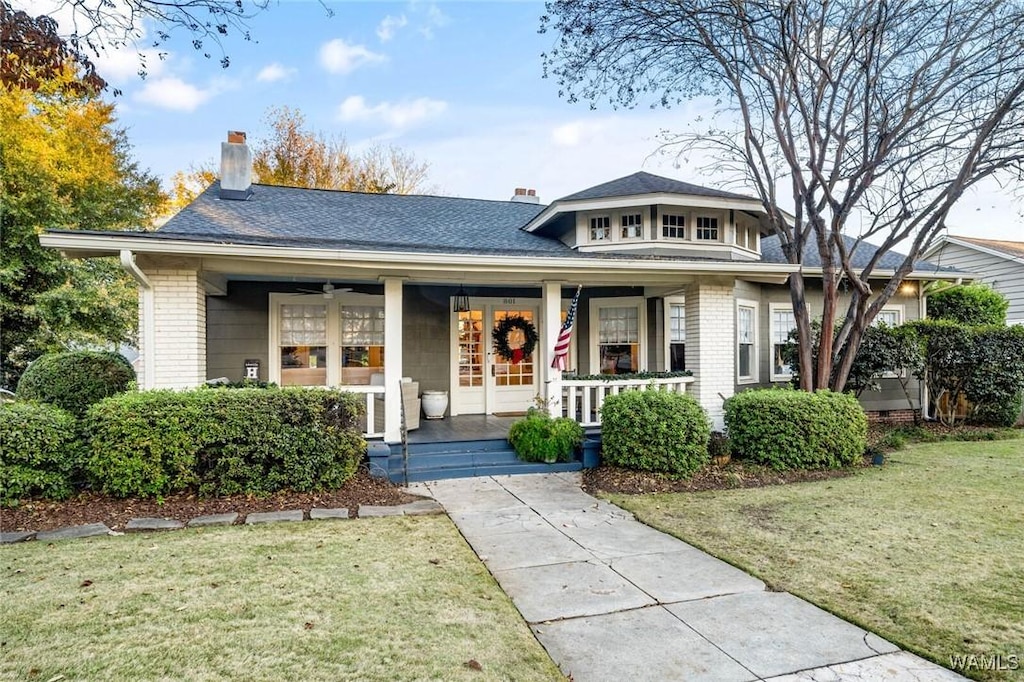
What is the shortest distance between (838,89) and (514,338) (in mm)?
6301

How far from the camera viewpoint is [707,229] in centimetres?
980

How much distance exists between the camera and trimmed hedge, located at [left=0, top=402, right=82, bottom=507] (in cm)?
509

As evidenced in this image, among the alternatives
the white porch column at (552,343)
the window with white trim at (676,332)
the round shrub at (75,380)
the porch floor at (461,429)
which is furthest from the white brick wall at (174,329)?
the window with white trim at (676,332)

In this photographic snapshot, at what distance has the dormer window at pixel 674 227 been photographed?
960 centimetres

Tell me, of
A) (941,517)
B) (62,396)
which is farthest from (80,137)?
(941,517)

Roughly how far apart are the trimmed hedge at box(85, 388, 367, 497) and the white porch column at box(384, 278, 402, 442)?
89cm

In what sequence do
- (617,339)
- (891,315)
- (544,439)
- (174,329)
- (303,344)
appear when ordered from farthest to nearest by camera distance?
(891,315) < (617,339) < (303,344) < (544,439) < (174,329)

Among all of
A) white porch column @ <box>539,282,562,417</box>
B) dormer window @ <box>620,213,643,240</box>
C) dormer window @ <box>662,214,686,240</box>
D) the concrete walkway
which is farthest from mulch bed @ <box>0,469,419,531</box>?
dormer window @ <box>662,214,686,240</box>

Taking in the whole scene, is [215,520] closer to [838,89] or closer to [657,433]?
[657,433]

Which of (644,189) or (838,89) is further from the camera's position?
(644,189)

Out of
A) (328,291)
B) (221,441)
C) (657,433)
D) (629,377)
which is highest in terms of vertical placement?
(328,291)

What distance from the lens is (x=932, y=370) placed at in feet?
33.1

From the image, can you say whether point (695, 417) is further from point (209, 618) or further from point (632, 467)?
point (209, 618)

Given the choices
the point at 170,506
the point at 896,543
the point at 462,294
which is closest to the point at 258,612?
the point at 170,506
